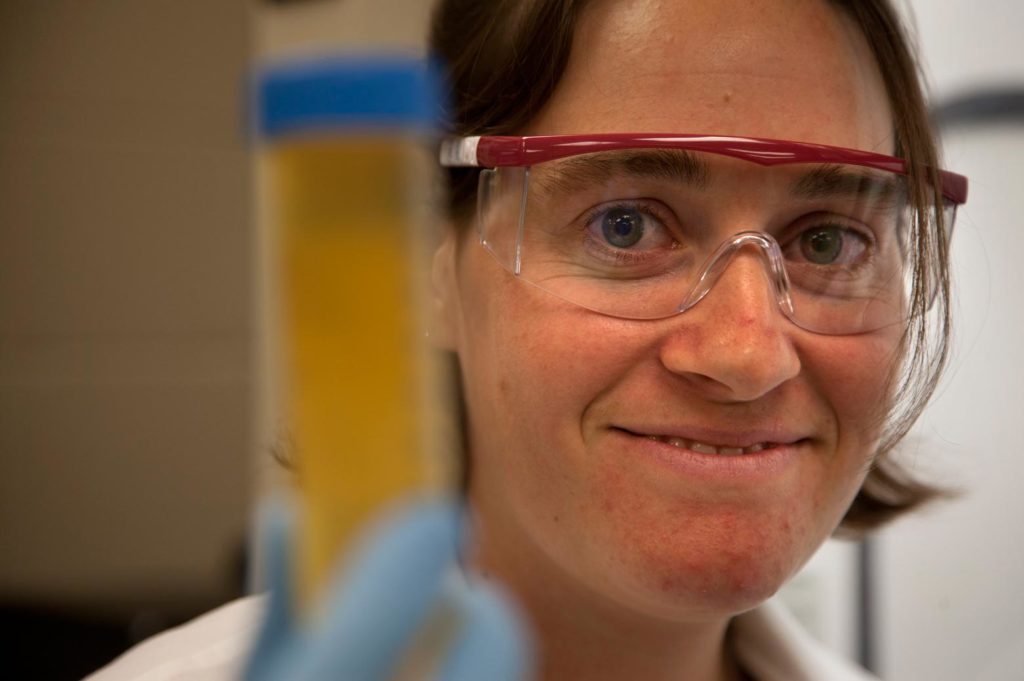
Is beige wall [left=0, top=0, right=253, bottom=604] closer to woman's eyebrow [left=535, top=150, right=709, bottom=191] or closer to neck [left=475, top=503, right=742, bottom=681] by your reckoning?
neck [left=475, top=503, right=742, bottom=681]

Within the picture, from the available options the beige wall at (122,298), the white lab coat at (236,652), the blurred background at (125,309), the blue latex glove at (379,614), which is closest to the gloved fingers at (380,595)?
the blue latex glove at (379,614)

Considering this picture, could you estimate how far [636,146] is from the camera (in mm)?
897

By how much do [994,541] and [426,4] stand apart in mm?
1706

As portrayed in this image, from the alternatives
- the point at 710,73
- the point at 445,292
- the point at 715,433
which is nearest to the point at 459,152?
the point at 445,292

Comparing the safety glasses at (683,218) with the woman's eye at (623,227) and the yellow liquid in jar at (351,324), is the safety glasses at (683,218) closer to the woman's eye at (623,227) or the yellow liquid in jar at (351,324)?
the woman's eye at (623,227)

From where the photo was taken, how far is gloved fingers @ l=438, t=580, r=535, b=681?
18.0 inches

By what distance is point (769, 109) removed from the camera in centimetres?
93

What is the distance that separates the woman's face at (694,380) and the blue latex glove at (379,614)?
463 mm

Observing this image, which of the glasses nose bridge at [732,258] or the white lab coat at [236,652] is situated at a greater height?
the glasses nose bridge at [732,258]

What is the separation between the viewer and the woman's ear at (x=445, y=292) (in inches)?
42.1

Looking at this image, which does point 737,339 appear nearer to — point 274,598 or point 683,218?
point 683,218

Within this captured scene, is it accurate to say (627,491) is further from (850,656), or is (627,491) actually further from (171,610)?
(171,610)

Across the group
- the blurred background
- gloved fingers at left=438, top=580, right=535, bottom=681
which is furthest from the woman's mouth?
the blurred background

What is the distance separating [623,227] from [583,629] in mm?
483
